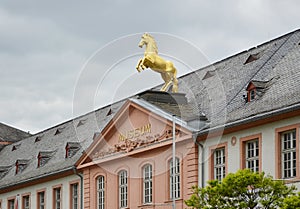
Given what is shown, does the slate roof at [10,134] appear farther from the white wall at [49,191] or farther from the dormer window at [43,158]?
the dormer window at [43,158]

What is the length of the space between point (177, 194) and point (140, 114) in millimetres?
5004

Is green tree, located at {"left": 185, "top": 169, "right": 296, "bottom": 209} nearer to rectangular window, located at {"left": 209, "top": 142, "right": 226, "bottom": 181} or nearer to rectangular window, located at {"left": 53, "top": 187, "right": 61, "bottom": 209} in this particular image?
rectangular window, located at {"left": 209, "top": 142, "right": 226, "bottom": 181}

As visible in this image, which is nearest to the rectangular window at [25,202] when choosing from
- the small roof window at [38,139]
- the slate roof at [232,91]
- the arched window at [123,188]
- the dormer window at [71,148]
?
the slate roof at [232,91]

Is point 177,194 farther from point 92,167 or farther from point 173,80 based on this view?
point 92,167

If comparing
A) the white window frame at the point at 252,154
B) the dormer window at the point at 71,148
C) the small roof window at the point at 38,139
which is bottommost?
the white window frame at the point at 252,154

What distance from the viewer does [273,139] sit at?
118ft

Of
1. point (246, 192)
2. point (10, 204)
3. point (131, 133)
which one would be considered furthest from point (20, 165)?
point (246, 192)

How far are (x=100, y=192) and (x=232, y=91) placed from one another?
12.3 meters

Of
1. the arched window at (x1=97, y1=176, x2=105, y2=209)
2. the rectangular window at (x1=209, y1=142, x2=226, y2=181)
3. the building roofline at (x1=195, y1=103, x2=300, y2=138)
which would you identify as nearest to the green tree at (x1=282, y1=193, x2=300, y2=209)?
the building roofline at (x1=195, y1=103, x2=300, y2=138)

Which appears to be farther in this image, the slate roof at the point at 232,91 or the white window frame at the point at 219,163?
the white window frame at the point at 219,163

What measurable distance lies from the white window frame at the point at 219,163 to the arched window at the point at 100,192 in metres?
12.0

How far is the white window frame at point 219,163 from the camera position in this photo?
3950 centimetres

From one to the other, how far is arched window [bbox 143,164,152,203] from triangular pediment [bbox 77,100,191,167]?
1054 mm

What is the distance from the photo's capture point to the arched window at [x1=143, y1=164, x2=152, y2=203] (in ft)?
150
